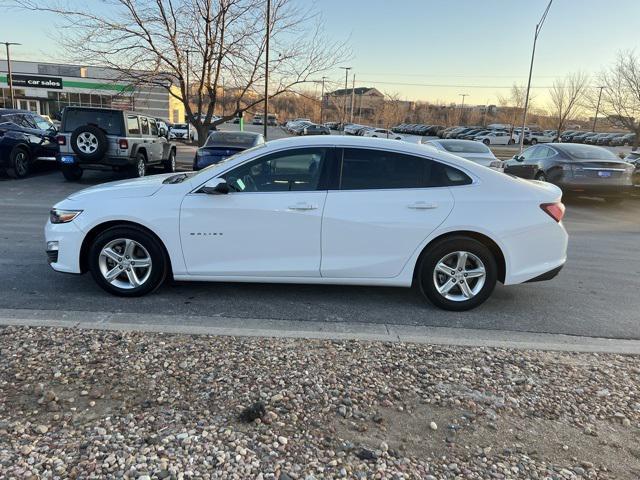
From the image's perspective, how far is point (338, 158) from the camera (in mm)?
4605

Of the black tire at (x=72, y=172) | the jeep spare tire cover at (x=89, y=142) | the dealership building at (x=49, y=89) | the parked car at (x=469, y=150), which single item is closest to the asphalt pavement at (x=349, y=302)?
the jeep spare tire cover at (x=89, y=142)

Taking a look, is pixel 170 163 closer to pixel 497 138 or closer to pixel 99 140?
pixel 99 140

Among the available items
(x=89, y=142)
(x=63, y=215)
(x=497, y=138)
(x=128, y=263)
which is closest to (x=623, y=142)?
(x=497, y=138)

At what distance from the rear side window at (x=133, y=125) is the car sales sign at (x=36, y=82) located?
49662 millimetres

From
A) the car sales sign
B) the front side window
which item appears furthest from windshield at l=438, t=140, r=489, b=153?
the car sales sign

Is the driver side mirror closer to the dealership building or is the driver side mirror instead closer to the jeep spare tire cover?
the jeep spare tire cover

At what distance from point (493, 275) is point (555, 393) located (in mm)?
1560

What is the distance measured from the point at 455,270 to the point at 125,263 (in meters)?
3.05

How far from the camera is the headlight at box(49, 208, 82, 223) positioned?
460 centimetres

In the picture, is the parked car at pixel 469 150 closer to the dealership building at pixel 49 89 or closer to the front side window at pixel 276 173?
the front side window at pixel 276 173

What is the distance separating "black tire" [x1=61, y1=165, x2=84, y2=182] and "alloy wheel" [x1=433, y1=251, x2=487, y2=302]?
10942 mm

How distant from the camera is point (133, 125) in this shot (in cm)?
1273

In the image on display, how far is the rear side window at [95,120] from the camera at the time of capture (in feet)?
39.4

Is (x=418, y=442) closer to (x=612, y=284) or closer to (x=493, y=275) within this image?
(x=493, y=275)
